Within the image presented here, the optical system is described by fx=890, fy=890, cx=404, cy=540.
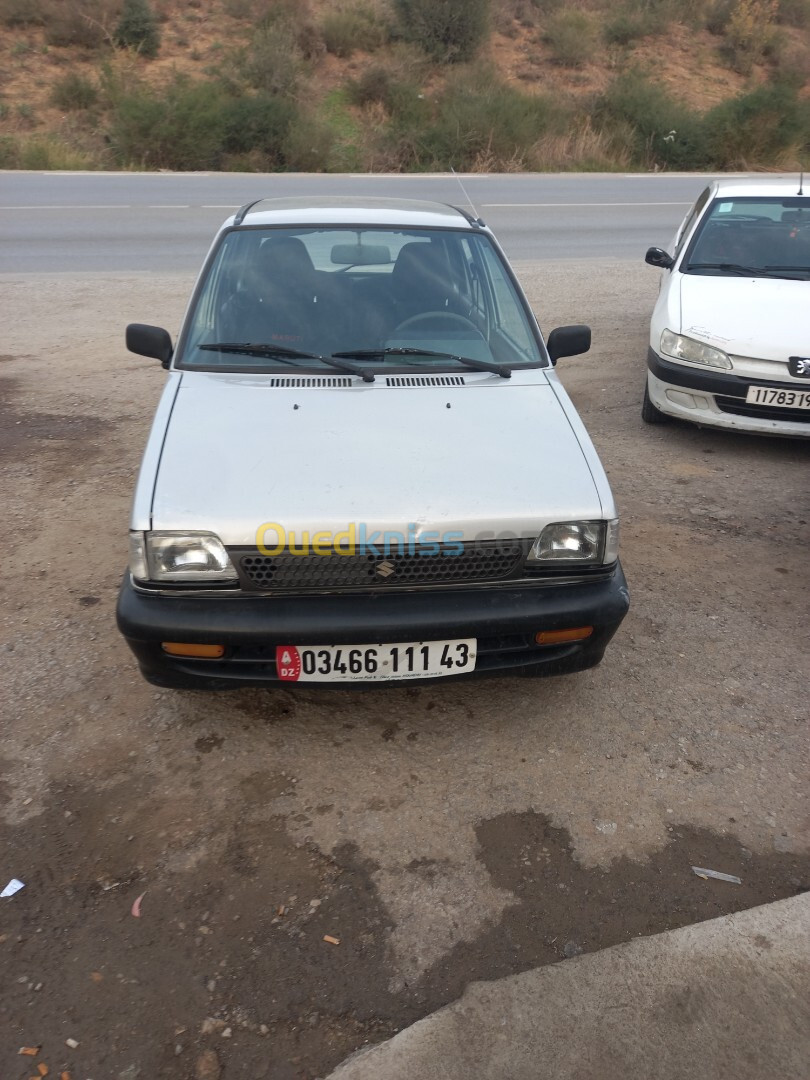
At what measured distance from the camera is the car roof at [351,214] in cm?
440

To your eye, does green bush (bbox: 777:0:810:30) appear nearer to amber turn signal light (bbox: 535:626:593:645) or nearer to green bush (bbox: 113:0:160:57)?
green bush (bbox: 113:0:160:57)

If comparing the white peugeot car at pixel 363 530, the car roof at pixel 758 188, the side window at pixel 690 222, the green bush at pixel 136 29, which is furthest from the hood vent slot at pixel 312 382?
the green bush at pixel 136 29

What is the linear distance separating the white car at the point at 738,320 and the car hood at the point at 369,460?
272cm

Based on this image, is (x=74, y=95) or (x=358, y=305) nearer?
(x=358, y=305)

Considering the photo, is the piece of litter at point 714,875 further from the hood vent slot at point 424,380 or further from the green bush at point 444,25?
the green bush at point 444,25

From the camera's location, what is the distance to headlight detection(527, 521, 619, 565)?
3.05 metres

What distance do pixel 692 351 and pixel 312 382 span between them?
3.40 m

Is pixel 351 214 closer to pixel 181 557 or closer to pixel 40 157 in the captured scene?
pixel 181 557

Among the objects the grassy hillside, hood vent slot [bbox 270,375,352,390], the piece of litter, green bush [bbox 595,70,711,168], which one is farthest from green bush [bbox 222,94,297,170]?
the piece of litter

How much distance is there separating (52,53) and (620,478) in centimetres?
3067

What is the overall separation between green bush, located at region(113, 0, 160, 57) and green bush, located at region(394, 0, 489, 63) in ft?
28.2

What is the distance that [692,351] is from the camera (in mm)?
6078

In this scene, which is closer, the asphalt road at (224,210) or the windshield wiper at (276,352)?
the windshield wiper at (276,352)

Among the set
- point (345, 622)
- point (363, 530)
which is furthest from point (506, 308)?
point (345, 622)
